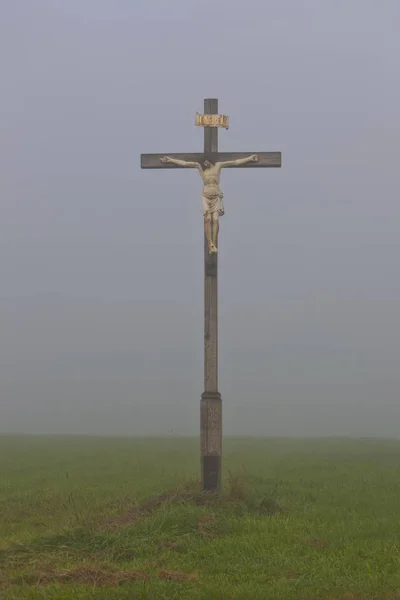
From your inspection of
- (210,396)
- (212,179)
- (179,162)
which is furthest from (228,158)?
(210,396)

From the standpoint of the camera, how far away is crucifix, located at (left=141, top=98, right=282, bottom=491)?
12055 millimetres

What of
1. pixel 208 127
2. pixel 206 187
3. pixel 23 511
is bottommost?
pixel 23 511

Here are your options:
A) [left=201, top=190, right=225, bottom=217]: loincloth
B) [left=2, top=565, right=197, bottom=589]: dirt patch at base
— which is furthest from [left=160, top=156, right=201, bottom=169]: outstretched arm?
[left=2, top=565, right=197, bottom=589]: dirt patch at base

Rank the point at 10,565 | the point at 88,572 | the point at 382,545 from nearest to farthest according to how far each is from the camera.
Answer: the point at 88,572 → the point at 10,565 → the point at 382,545

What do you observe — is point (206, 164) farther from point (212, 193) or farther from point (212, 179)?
point (212, 193)

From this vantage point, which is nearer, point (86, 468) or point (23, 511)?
point (23, 511)

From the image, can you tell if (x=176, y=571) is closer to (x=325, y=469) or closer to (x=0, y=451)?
(x=325, y=469)

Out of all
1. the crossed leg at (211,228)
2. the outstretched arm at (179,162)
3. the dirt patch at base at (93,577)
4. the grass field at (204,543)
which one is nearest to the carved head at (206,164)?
the outstretched arm at (179,162)

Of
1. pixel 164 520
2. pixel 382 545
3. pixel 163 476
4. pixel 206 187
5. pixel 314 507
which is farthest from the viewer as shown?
pixel 163 476

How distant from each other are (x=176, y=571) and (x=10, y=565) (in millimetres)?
1983

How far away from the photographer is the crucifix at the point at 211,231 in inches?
475

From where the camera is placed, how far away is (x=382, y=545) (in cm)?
897

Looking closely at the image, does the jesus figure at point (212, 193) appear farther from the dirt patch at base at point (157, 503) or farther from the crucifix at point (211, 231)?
the dirt patch at base at point (157, 503)

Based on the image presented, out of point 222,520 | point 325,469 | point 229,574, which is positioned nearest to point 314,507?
point 222,520
